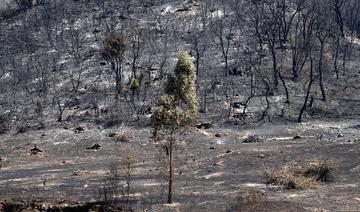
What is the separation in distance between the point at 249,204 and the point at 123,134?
26.0 meters

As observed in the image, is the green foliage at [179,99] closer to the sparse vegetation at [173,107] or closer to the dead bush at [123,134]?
the sparse vegetation at [173,107]

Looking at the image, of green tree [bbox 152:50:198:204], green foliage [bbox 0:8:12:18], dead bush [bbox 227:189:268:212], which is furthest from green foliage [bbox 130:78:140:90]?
green foliage [bbox 0:8:12:18]

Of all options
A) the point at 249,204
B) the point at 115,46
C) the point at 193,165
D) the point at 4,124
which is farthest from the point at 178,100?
the point at 115,46

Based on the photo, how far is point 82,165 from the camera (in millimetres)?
42719

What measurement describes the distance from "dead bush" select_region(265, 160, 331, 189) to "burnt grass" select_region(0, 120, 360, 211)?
498 millimetres

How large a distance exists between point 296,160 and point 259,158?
2926 millimetres

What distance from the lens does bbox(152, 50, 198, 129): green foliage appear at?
95.5 feet

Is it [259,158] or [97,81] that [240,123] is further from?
[97,81]

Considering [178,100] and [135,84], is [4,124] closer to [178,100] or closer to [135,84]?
[135,84]

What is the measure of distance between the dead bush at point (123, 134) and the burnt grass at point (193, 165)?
1.94 ft

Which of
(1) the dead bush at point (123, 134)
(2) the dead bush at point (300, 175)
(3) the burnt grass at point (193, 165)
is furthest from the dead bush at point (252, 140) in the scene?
(2) the dead bush at point (300, 175)

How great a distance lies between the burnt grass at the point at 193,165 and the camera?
30578 millimetres

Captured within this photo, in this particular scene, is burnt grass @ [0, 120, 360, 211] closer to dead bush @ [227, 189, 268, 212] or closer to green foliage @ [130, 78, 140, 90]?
dead bush @ [227, 189, 268, 212]

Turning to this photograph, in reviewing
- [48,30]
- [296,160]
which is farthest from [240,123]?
[48,30]
